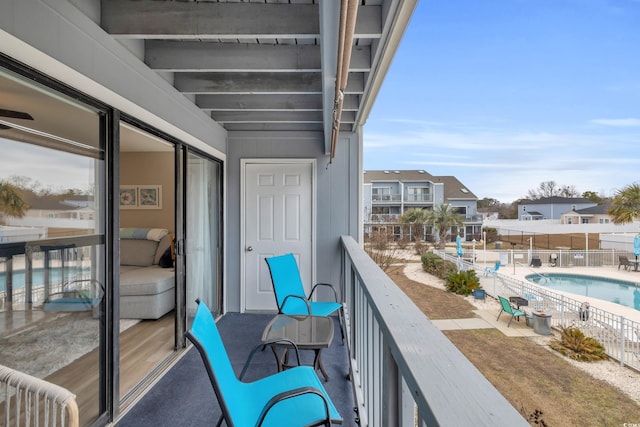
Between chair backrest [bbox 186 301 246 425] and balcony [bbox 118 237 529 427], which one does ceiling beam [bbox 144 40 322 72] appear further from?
chair backrest [bbox 186 301 246 425]

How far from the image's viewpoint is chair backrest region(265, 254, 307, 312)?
311 centimetres

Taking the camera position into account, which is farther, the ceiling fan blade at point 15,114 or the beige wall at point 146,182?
the beige wall at point 146,182

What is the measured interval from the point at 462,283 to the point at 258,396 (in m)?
5.08

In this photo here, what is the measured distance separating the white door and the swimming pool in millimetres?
4942

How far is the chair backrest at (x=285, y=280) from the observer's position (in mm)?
3106

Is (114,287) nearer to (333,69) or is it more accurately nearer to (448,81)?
(333,69)

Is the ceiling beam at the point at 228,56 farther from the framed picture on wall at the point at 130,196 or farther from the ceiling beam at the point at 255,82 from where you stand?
the framed picture on wall at the point at 130,196

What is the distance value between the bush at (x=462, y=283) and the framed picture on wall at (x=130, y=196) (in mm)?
5433

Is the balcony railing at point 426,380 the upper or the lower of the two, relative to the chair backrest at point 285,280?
upper

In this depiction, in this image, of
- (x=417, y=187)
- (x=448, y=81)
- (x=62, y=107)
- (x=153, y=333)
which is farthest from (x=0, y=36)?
(x=448, y=81)

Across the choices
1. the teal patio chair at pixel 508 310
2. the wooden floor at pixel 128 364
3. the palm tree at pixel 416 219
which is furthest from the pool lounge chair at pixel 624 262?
the wooden floor at pixel 128 364

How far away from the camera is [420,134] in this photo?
15133 mm

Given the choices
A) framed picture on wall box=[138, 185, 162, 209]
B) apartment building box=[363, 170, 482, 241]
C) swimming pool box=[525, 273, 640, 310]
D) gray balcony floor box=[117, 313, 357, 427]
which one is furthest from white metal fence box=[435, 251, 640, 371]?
framed picture on wall box=[138, 185, 162, 209]

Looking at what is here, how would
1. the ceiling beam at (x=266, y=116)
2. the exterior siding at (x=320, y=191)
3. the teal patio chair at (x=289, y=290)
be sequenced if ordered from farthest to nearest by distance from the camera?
1. the exterior siding at (x=320, y=191)
2. the ceiling beam at (x=266, y=116)
3. the teal patio chair at (x=289, y=290)
